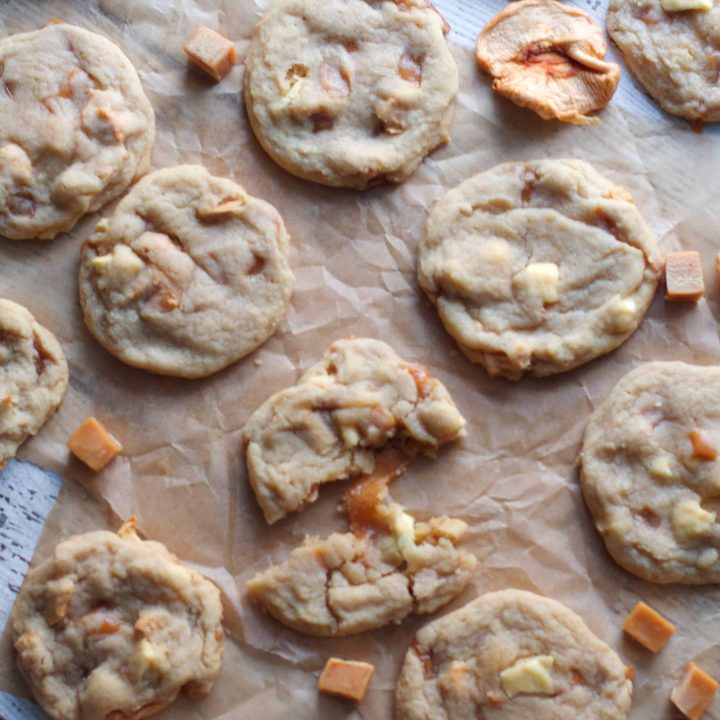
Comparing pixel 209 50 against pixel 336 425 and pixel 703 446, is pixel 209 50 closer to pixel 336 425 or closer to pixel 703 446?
pixel 336 425

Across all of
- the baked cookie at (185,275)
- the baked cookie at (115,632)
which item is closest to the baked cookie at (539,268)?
the baked cookie at (185,275)

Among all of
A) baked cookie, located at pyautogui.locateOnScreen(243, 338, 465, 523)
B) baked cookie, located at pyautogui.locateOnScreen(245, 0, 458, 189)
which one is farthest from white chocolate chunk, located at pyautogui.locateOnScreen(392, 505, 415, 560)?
baked cookie, located at pyautogui.locateOnScreen(245, 0, 458, 189)

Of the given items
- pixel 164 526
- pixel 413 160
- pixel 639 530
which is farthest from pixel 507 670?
pixel 413 160

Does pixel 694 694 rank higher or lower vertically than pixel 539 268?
lower

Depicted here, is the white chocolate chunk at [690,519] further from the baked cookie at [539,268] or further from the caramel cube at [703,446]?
the baked cookie at [539,268]

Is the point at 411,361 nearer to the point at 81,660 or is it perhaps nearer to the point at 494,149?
the point at 494,149

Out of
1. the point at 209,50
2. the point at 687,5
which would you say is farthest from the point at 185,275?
the point at 687,5
